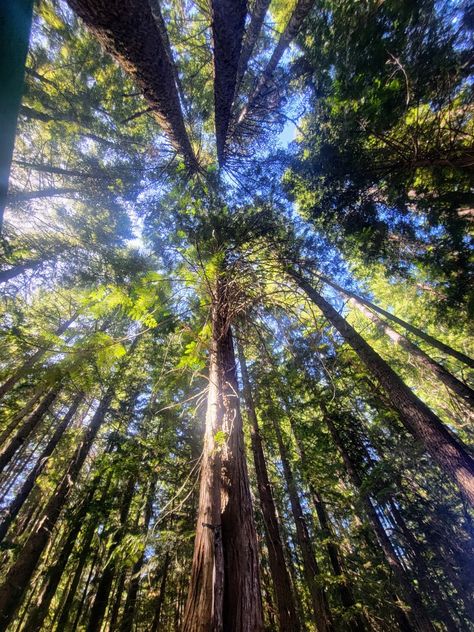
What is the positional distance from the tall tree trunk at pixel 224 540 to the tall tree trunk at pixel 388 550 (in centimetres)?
626

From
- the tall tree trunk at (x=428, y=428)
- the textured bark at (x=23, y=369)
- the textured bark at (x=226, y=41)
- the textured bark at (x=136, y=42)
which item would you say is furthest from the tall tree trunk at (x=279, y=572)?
the textured bark at (x=226, y=41)

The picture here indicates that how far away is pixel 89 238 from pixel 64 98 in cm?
472

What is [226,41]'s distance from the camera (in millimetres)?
3611

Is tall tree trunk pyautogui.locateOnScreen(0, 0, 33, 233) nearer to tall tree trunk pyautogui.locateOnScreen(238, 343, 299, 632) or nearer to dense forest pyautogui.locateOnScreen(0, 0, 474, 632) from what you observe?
dense forest pyautogui.locateOnScreen(0, 0, 474, 632)

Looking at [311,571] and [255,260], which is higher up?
[255,260]

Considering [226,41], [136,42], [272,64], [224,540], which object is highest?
[272,64]

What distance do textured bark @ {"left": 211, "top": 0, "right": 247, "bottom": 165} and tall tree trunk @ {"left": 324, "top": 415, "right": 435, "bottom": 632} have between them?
840 centimetres

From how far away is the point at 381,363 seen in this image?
6277mm

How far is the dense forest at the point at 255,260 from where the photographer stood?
378cm

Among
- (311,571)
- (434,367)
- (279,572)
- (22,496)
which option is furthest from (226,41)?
(22,496)

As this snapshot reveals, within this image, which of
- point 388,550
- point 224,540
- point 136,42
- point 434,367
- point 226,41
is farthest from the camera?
point 388,550

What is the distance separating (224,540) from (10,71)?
8.98ft

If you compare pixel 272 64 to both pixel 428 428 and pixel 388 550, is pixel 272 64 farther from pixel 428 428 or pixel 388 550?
pixel 388 550

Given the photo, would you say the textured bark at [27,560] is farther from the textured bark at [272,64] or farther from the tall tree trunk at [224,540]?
the textured bark at [272,64]
